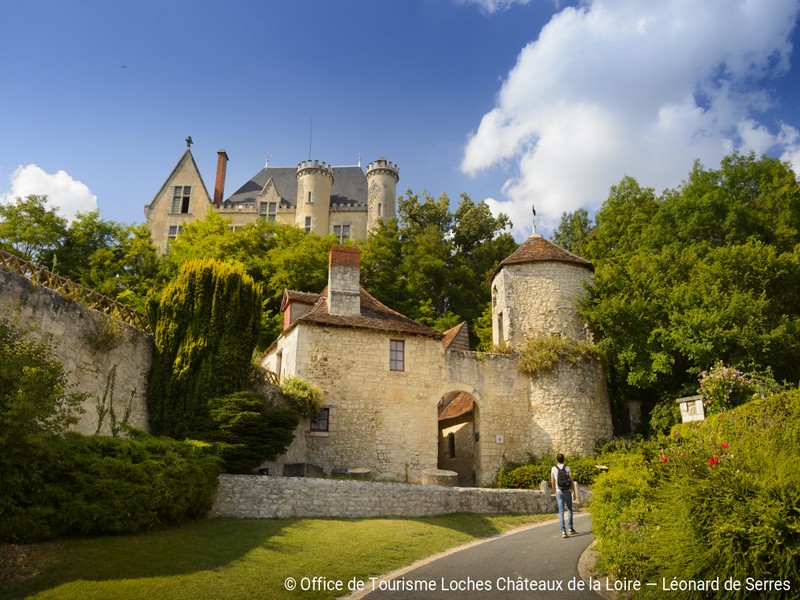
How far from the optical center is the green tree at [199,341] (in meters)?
17.8

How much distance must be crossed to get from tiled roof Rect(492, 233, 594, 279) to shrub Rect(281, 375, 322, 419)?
9673 mm

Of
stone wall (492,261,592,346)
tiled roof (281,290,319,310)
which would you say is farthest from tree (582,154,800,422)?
tiled roof (281,290,319,310)

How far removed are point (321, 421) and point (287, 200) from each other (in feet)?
133

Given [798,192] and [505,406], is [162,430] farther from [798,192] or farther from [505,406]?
[798,192]

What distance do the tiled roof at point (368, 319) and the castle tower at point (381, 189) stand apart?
32.8m

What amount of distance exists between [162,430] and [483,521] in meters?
8.68

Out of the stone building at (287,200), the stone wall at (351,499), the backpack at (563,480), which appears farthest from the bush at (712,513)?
the stone building at (287,200)

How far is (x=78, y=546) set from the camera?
34.6 feet

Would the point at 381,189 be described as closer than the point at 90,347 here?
No

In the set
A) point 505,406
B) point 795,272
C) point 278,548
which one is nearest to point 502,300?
point 505,406

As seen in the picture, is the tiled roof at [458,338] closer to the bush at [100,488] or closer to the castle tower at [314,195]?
the bush at [100,488]

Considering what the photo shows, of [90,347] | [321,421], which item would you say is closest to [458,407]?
[321,421]

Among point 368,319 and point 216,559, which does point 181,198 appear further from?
point 216,559

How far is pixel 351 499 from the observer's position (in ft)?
52.8
